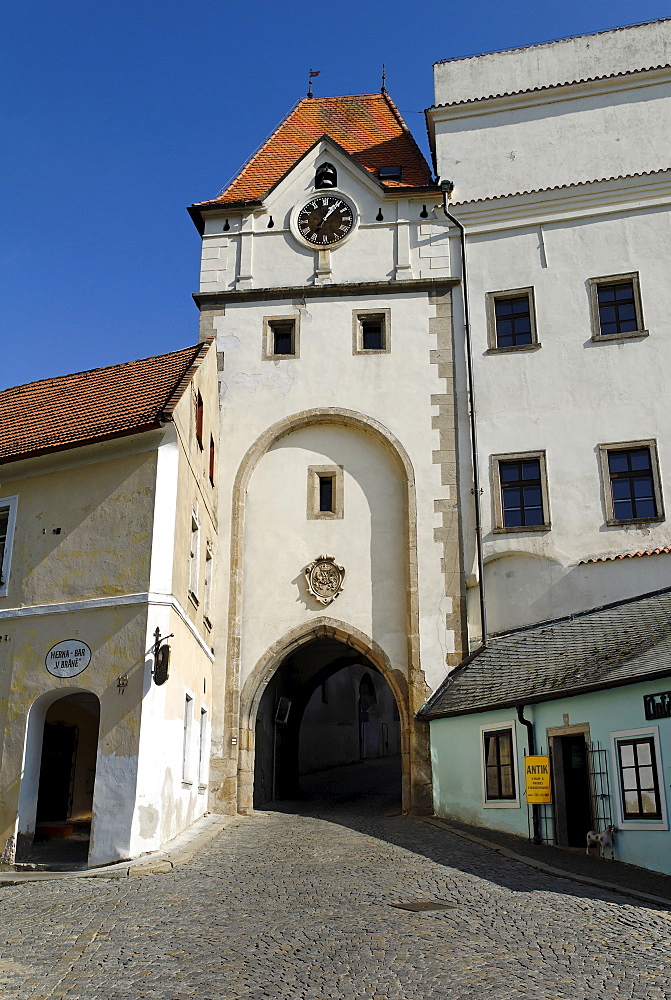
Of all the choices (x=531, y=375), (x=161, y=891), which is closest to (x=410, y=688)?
(x=531, y=375)

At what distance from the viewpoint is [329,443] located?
20719mm

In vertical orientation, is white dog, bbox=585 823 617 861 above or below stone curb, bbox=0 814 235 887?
above

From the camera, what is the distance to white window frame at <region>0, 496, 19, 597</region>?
14.6 metres

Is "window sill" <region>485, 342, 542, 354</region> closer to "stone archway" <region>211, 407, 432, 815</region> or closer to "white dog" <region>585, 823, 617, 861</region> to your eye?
"stone archway" <region>211, 407, 432, 815</region>

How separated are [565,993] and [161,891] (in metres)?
5.13

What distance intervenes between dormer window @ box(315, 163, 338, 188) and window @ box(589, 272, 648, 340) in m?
6.36

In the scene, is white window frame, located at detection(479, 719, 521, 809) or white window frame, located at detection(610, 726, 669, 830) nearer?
white window frame, located at detection(610, 726, 669, 830)

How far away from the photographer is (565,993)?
6629mm

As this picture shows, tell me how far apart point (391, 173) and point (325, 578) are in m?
10.2

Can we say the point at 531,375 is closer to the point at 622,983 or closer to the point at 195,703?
the point at 195,703

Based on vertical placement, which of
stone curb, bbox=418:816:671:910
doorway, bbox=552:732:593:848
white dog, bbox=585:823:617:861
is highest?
doorway, bbox=552:732:593:848

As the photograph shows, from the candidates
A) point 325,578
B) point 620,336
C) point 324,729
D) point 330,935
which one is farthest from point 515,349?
point 324,729

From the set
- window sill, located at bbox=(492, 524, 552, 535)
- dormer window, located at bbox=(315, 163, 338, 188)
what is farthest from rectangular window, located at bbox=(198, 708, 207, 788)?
dormer window, located at bbox=(315, 163, 338, 188)

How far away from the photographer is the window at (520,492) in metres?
19.4
